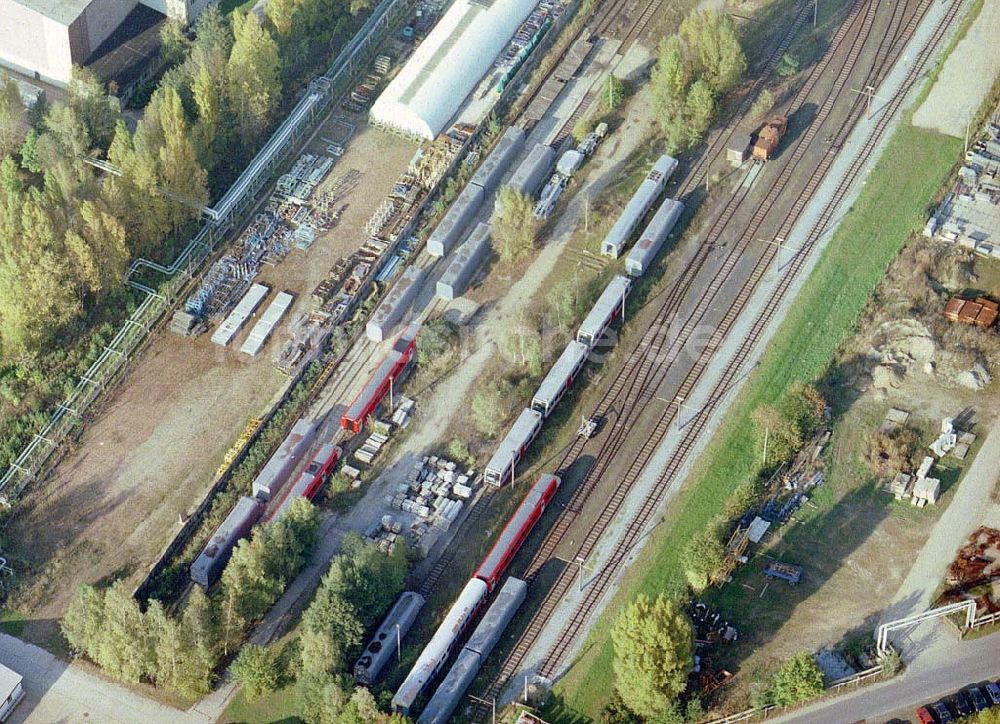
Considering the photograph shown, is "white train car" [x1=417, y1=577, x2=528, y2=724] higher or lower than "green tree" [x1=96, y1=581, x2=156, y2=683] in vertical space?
higher

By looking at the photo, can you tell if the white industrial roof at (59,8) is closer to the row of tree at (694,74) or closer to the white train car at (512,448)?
the row of tree at (694,74)

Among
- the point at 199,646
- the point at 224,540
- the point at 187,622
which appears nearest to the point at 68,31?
the point at 224,540

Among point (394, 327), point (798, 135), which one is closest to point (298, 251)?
point (394, 327)

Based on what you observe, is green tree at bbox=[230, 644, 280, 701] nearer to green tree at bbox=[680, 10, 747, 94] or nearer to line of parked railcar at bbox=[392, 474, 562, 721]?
line of parked railcar at bbox=[392, 474, 562, 721]

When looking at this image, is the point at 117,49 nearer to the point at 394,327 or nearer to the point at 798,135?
the point at 394,327

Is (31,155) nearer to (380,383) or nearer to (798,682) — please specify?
(380,383)

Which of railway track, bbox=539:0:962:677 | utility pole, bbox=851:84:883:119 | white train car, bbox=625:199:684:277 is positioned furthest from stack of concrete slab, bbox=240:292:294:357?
utility pole, bbox=851:84:883:119
